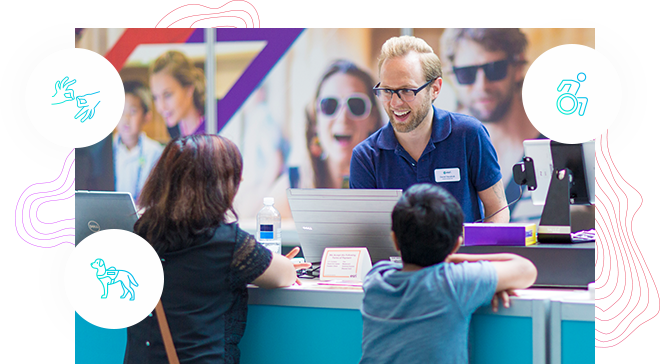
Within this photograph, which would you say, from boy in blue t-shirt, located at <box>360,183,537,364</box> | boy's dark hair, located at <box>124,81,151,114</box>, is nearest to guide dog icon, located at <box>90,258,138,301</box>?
boy in blue t-shirt, located at <box>360,183,537,364</box>

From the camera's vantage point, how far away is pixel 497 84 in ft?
13.1

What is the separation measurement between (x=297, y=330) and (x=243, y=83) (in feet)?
10.4

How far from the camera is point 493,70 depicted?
400 cm

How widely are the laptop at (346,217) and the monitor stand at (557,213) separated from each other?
52cm

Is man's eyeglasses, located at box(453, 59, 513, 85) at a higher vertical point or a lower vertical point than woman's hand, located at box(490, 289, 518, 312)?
higher

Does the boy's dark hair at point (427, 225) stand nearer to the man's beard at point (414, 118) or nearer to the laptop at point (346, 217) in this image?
the laptop at point (346, 217)

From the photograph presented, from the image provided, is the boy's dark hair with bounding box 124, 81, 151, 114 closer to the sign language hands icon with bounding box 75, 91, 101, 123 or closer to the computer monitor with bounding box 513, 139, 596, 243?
the sign language hands icon with bounding box 75, 91, 101, 123

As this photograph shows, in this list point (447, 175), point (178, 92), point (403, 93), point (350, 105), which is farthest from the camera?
point (178, 92)

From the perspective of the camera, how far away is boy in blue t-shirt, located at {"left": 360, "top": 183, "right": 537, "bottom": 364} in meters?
1.40

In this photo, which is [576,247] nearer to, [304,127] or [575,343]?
[575,343]

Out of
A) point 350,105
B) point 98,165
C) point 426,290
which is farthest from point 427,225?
point 98,165

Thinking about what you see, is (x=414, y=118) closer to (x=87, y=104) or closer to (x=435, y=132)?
(x=435, y=132)

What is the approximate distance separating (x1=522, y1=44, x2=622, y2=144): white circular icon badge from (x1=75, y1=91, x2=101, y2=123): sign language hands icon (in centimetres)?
181

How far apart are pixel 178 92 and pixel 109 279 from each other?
9.97 ft
